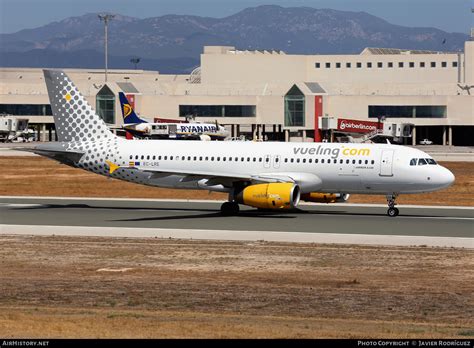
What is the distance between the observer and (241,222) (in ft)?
172

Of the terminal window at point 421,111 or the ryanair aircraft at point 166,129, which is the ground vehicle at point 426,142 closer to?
the terminal window at point 421,111

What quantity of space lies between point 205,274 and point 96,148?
79.4ft

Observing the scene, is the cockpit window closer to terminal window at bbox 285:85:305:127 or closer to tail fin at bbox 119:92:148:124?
tail fin at bbox 119:92:148:124

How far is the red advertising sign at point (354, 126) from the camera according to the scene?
16238 cm

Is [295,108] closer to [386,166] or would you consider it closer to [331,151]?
[331,151]

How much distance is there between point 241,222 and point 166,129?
110070 millimetres

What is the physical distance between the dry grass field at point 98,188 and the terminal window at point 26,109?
98967 mm

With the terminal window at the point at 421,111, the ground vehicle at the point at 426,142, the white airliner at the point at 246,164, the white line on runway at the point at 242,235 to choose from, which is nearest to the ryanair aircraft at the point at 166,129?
the terminal window at the point at 421,111

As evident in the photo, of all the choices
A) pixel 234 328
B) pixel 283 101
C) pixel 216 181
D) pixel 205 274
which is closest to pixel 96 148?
pixel 216 181

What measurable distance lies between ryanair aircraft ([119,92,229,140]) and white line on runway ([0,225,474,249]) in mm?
108621

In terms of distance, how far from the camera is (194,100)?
183 m

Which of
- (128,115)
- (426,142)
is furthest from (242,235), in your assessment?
(426,142)

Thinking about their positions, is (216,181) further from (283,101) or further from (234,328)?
(283,101)

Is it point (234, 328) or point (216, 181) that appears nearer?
point (234, 328)
